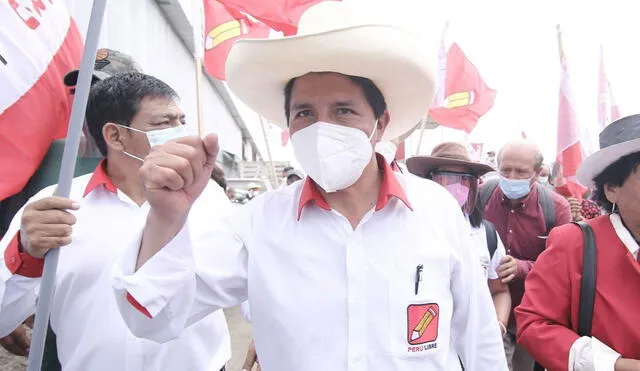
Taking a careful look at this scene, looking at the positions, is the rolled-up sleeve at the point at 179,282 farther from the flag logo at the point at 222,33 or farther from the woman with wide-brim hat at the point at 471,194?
the flag logo at the point at 222,33

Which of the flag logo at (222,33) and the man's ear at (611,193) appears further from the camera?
the flag logo at (222,33)

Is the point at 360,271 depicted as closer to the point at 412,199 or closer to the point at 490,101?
the point at 412,199

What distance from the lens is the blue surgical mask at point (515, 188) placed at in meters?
3.07

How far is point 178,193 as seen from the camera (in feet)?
3.37

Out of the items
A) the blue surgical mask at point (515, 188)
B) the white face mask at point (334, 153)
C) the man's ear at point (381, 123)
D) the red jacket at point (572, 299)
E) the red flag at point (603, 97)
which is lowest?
the red jacket at point (572, 299)

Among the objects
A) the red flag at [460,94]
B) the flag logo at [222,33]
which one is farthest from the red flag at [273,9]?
the red flag at [460,94]

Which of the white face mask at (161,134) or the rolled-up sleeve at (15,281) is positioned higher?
the white face mask at (161,134)

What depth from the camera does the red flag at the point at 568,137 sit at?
14.1ft

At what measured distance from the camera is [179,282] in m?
1.09

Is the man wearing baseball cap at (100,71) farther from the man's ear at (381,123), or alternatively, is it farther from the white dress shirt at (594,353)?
the white dress shirt at (594,353)

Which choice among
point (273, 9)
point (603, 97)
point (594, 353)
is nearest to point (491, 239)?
point (594, 353)

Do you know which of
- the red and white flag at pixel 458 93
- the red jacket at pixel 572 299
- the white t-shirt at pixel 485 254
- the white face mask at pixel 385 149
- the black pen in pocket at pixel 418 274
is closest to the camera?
the black pen in pocket at pixel 418 274

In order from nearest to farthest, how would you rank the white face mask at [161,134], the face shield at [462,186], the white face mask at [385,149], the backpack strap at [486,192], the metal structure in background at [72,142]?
the metal structure in background at [72,142]
the white face mask at [161,134]
the white face mask at [385,149]
the face shield at [462,186]
the backpack strap at [486,192]

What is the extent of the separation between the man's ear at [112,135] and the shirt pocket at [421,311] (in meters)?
1.21
